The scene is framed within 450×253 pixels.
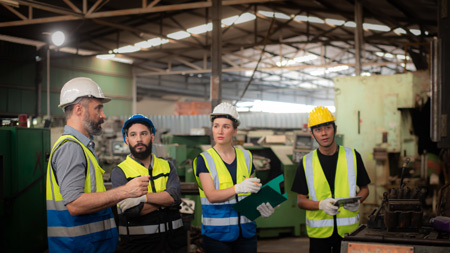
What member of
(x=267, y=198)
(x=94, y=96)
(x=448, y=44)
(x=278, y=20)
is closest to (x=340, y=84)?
(x=448, y=44)

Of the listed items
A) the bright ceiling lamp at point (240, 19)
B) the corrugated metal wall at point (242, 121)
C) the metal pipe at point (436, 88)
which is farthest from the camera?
the corrugated metal wall at point (242, 121)

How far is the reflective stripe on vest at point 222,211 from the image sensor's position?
9.50 ft

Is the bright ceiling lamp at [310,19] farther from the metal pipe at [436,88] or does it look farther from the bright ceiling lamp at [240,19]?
the metal pipe at [436,88]

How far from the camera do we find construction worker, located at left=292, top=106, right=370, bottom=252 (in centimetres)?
306

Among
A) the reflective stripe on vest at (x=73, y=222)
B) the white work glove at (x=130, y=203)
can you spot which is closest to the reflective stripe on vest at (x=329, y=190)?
the white work glove at (x=130, y=203)

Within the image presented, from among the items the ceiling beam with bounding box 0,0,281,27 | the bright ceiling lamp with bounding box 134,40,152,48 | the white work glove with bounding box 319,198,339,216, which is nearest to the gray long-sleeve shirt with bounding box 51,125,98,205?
the white work glove with bounding box 319,198,339,216

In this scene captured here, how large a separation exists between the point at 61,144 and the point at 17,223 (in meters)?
3.52

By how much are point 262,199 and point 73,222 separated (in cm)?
111

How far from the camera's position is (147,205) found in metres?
2.76

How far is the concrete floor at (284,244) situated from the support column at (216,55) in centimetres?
247

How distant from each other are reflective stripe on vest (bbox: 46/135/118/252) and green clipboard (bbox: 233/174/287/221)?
2.82 feet

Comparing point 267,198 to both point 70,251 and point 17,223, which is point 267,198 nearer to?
point 70,251

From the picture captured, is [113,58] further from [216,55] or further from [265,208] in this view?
[265,208]

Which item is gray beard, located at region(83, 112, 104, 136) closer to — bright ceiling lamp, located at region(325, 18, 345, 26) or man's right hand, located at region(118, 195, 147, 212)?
man's right hand, located at region(118, 195, 147, 212)
